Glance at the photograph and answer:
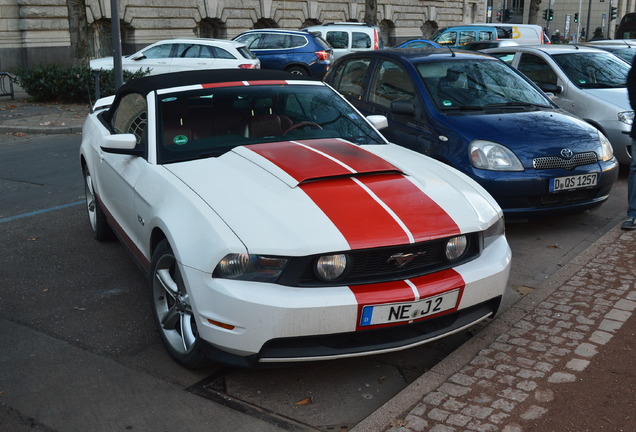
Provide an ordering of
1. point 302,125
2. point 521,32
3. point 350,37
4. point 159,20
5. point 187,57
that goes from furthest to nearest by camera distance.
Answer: point 159,20 → point 350,37 → point 521,32 → point 187,57 → point 302,125

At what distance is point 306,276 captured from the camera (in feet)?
12.0

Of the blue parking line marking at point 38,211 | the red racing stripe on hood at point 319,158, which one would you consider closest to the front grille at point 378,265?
the red racing stripe on hood at point 319,158

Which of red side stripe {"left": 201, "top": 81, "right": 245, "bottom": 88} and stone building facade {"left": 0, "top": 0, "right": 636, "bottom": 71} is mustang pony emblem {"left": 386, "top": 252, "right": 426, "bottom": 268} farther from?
stone building facade {"left": 0, "top": 0, "right": 636, "bottom": 71}

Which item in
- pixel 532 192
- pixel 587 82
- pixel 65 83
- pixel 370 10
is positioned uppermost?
pixel 370 10

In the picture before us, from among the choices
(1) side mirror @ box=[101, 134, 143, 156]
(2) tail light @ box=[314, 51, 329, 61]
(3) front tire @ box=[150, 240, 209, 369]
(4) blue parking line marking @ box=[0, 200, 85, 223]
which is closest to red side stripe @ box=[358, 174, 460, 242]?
(3) front tire @ box=[150, 240, 209, 369]

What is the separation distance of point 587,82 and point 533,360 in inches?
260

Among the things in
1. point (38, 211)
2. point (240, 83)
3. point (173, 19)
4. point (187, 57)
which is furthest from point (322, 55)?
point (240, 83)

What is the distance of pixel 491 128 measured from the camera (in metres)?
6.77

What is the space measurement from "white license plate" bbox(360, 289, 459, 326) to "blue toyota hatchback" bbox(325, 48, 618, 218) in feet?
9.22

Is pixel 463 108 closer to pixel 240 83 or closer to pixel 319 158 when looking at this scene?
pixel 240 83

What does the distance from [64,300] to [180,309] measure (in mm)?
1502

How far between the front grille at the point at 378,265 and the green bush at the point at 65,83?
14144mm

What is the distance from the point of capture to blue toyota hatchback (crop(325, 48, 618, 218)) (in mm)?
6496

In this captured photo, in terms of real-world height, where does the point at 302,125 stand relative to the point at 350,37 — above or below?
above
